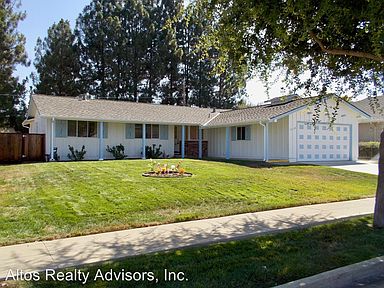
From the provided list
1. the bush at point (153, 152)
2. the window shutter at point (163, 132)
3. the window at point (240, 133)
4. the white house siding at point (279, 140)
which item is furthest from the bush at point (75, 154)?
the white house siding at point (279, 140)

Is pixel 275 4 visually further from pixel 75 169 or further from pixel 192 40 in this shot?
pixel 192 40

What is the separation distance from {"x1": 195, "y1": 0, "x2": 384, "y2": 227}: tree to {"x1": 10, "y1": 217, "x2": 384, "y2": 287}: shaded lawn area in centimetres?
164

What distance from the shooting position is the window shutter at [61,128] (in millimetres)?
21078

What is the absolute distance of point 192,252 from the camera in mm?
5492

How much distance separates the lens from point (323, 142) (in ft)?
74.7

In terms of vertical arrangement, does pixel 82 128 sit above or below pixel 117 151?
above

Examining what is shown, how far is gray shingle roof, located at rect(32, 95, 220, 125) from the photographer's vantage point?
21094 mm

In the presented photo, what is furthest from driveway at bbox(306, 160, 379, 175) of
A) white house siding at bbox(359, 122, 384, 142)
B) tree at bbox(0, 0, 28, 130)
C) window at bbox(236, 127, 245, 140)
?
tree at bbox(0, 0, 28, 130)

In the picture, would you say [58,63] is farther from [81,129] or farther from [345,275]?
[345,275]

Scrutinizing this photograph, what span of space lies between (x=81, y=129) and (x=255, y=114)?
11020mm

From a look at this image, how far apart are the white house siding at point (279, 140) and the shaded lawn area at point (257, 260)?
1492 cm

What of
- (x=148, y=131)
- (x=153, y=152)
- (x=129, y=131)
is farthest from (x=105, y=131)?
(x=153, y=152)

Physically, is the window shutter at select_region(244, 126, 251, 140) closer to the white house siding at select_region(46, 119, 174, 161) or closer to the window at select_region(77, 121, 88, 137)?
the white house siding at select_region(46, 119, 174, 161)

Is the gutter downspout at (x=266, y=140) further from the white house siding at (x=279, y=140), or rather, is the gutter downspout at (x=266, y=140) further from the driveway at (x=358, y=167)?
the driveway at (x=358, y=167)
